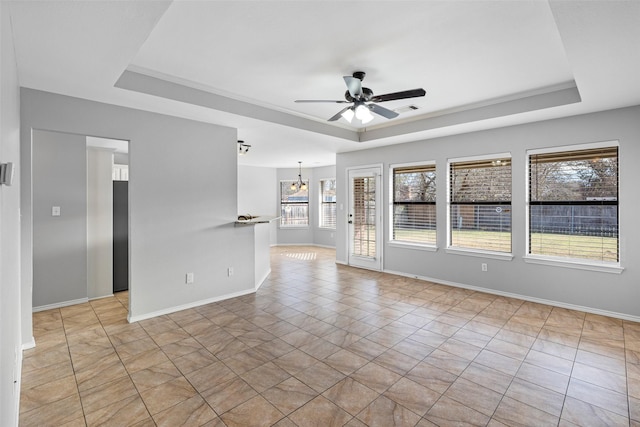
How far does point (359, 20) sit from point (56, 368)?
370 cm

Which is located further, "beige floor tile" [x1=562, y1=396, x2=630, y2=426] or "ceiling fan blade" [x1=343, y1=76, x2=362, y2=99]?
"ceiling fan blade" [x1=343, y1=76, x2=362, y2=99]

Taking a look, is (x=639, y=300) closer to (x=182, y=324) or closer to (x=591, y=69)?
(x=591, y=69)

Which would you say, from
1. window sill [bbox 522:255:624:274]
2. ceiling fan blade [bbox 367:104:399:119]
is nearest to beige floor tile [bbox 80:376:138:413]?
ceiling fan blade [bbox 367:104:399:119]

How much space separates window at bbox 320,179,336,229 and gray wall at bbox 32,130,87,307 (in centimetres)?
615

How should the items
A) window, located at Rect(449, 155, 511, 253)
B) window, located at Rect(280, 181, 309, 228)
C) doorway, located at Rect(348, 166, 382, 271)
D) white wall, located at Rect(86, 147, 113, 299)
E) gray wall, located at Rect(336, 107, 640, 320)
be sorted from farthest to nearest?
window, located at Rect(280, 181, 309, 228)
doorway, located at Rect(348, 166, 382, 271)
window, located at Rect(449, 155, 511, 253)
white wall, located at Rect(86, 147, 113, 299)
gray wall, located at Rect(336, 107, 640, 320)

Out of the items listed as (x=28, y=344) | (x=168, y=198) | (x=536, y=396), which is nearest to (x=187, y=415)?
(x=28, y=344)

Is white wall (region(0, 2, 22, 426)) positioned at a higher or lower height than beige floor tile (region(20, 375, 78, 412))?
higher

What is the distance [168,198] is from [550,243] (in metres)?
5.04

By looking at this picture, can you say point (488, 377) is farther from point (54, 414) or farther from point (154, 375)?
point (54, 414)

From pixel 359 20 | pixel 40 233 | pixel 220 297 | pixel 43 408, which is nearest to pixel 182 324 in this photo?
pixel 220 297

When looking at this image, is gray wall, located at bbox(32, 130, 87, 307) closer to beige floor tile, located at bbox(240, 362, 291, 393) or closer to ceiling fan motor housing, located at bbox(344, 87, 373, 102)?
beige floor tile, located at bbox(240, 362, 291, 393)

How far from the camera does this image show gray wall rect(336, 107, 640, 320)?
3680 millimetres

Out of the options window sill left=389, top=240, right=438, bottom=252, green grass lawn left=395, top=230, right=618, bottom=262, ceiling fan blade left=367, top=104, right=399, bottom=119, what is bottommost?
window sill left=389, top=240, right=438, bottom=252

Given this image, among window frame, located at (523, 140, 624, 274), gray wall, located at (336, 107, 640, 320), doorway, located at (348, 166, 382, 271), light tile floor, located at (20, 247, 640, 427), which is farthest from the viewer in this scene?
doorway, located at (348, 166, 382, 271)
